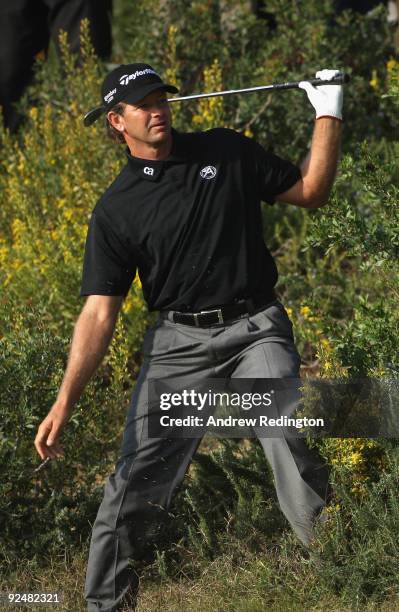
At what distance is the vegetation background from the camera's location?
462 cm

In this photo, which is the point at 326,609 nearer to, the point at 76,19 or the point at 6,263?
the point at 6,263

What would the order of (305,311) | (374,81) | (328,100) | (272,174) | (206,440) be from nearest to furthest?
1. (328,100)
2. (272,174)
3. (305,311)
4. (206,440)
5. (374,81)

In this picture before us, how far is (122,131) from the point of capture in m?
4.92

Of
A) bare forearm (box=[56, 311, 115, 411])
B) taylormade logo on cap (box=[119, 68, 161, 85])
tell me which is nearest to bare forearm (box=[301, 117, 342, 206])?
taylormade logo on cap (box=[119, 68, 161, 85])

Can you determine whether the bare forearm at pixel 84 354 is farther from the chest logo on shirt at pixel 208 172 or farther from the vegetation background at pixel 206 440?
the chest logo on shirt at pixel 208 172

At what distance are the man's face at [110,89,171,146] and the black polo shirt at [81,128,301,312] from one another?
8 cm

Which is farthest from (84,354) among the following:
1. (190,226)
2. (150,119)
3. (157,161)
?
(150,119)

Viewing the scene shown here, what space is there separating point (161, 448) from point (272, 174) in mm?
1149

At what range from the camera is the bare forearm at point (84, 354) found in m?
4.59

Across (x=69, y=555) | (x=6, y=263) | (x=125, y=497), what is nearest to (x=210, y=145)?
(x=125, y=497)

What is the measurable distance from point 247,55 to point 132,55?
770 mm

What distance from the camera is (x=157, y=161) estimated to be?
474 cm

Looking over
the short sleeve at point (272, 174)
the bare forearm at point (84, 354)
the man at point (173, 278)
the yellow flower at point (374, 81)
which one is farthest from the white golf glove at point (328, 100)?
the yellow flower at point (374, 81)

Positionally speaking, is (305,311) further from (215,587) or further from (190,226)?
(215,587)
